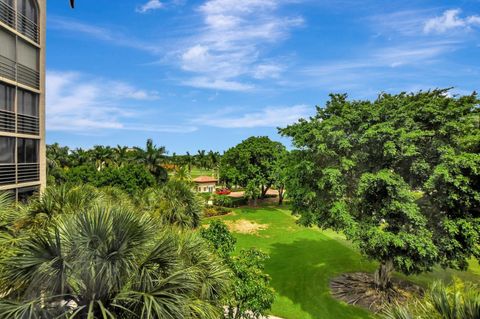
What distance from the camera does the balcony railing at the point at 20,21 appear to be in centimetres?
1833

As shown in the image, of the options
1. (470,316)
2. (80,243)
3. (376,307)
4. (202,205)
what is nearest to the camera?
(470,316)

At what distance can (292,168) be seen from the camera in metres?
20.2

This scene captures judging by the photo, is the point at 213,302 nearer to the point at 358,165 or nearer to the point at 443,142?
the point at 358,165

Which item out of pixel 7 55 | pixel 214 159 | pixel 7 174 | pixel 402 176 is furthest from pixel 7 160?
pixel 214 159

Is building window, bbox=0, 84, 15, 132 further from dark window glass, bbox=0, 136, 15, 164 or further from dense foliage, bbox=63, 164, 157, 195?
dense foliage, bbox=63, 164, 157, 195

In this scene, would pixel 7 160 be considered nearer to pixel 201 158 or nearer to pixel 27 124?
pixel 27 124

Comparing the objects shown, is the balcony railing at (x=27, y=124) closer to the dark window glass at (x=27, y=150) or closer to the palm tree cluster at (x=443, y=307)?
the dark window glass at (x=27, y=150)

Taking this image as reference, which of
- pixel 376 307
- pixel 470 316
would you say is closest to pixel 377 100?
pixel 376 307

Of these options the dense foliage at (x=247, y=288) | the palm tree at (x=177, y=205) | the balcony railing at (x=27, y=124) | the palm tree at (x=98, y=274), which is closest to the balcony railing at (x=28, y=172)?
the balcony railing at (x=27, y=124)

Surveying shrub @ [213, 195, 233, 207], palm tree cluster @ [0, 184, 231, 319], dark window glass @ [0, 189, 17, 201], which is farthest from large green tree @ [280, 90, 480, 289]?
shrub @ [213, 195, 233, 207]

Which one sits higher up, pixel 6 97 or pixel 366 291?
pixel 6 97

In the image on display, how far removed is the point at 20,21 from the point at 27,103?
17.5 ft

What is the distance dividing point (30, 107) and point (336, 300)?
80.6 ft

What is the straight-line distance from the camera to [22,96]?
2030 cm
